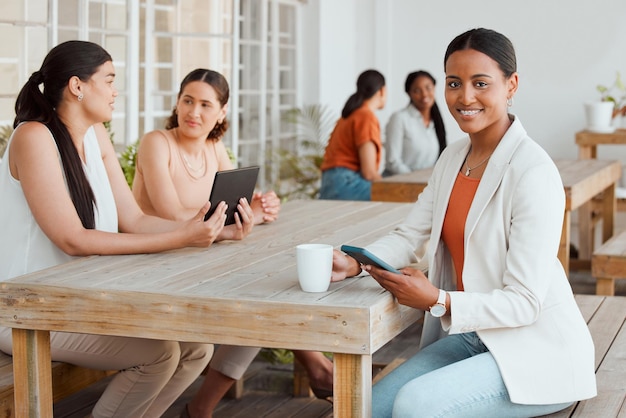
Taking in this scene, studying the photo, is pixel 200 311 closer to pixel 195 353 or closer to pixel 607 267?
pixel 195 353

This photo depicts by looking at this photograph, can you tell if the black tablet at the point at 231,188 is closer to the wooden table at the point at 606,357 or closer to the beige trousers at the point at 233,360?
the beige trousers at the point at 233,360

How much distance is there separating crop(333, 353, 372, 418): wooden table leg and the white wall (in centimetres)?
552

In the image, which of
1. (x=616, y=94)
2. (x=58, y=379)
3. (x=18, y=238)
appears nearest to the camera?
(x=58, y=379)

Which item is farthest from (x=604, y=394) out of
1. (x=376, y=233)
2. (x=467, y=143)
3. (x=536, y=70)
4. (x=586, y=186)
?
(x=536, y=70)

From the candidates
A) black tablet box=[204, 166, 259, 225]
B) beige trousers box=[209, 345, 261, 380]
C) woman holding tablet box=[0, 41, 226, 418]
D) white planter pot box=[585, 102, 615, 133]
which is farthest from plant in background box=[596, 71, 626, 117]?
woman holding tablet box=[0, 41, 226, 418]

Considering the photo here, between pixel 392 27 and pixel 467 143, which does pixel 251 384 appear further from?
pixel 392 27

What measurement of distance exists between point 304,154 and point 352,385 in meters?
5.49

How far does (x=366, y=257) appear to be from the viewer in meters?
2.13

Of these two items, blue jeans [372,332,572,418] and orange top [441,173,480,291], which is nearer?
blue jeans [372,332,572,418]

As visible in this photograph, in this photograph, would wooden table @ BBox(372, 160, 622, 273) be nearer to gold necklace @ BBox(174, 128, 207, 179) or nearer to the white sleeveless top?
gold necklace @ BBox(174, 128, 207, 179)

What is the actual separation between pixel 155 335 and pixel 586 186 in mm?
3288

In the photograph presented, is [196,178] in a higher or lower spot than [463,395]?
higher

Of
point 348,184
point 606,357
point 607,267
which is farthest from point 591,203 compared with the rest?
point 606,357

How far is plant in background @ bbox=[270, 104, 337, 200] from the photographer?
23.2 ft
